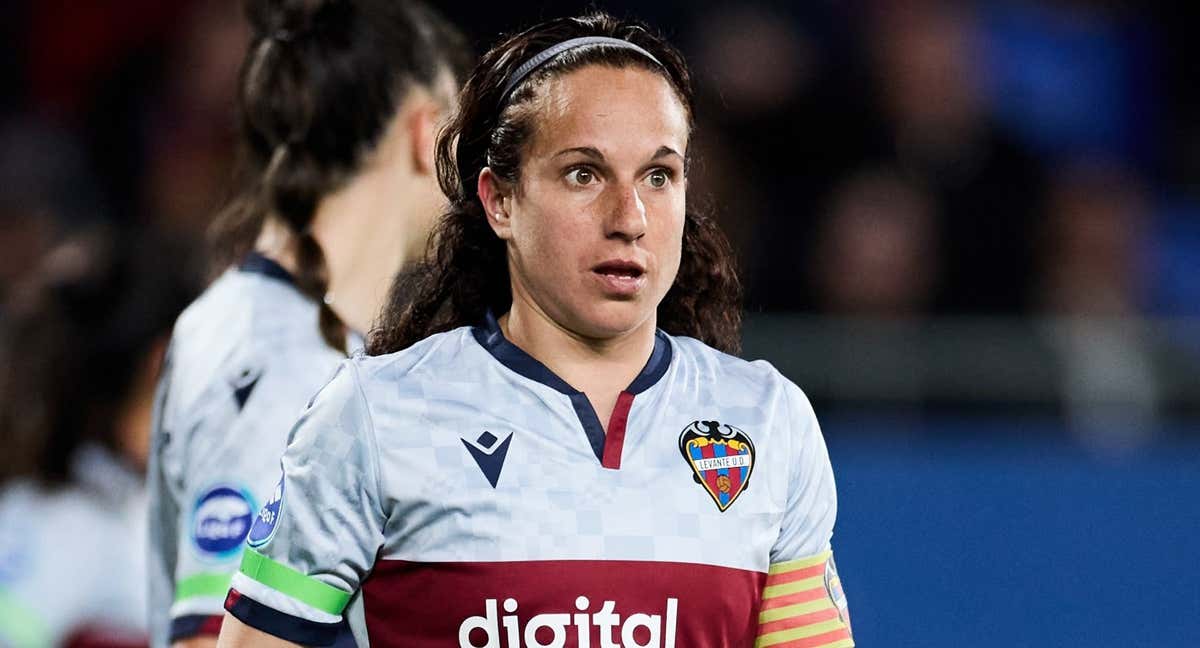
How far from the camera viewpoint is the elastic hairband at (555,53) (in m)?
1.94

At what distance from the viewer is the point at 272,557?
186cm

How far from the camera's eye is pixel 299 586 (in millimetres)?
1842

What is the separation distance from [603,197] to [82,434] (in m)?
2.24

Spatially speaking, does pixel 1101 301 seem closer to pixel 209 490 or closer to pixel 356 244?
pixel 356 244

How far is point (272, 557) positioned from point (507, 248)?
0.43 meters

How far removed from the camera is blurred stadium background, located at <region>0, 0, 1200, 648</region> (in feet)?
16.5

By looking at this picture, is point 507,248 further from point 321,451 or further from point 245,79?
point 245,79

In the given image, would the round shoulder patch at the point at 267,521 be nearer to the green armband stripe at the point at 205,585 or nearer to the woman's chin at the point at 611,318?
the woman's chin at the point at 611,318

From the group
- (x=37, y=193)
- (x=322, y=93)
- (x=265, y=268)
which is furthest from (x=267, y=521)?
(x=37, y=193)

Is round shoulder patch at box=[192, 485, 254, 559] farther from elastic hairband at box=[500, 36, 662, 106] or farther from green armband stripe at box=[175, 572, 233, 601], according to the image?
elastic hairband at box=[500, 36, 662, 106]

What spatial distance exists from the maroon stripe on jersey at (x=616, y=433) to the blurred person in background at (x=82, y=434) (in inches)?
75.3

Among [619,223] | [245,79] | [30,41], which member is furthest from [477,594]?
[30,41]

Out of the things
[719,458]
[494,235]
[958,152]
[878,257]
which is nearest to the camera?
[719,458]

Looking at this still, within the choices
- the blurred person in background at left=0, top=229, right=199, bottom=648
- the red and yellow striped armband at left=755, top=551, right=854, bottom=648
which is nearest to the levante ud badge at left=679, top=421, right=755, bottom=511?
the red and yellow striped armband at left=755, top=551, right=854, bottom=648
